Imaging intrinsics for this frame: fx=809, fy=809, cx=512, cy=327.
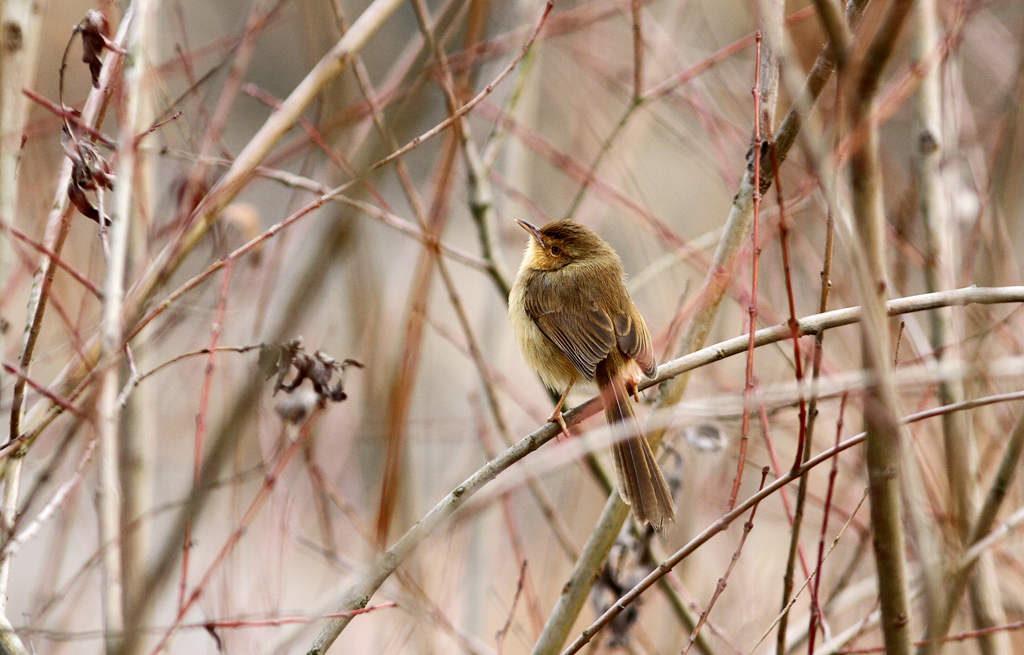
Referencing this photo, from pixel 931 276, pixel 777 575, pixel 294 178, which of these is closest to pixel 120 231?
pixel 294 178

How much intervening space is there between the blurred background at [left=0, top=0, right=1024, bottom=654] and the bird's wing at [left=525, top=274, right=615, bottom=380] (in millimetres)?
223

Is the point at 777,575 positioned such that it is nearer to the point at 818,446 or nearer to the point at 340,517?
the point at 818,446

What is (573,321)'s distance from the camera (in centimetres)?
376

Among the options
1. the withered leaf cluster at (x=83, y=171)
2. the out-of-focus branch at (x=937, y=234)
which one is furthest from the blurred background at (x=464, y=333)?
the withered leaf cluster at (x=83, y=171)

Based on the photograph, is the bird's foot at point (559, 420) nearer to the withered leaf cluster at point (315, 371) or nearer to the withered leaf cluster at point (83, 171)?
the withered leaf cluster at point (315, 371)

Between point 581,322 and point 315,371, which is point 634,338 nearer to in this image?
point 581,322

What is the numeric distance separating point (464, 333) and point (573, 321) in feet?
5.32

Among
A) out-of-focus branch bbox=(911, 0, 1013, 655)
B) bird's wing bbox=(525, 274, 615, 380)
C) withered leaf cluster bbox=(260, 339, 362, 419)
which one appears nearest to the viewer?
withered leaf cluster bbox=(260, 339, 362, 419)

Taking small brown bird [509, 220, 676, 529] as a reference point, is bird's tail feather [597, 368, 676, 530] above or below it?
below

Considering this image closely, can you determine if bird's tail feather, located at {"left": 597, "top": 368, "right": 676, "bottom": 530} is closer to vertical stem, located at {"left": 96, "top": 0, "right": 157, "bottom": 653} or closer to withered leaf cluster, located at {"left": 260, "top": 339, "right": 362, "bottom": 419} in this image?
withered leaf cluster, located at {"left": 260, "top": 339, "right": 362, "bottom": 419}

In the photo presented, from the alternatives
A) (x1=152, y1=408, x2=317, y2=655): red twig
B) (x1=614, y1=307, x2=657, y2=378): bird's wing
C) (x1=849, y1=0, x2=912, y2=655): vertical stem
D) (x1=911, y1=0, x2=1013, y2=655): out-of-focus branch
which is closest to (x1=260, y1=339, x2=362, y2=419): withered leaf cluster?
(x1=152, y1=408, x2=317, y2=655): red twig

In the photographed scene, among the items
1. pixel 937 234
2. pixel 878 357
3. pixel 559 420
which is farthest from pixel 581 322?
pixel 878 357

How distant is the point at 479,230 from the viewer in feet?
12.6

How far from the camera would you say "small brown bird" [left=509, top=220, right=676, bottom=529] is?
339cm
